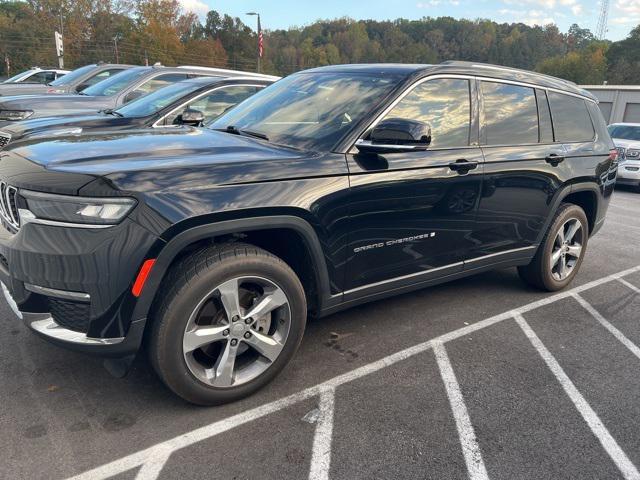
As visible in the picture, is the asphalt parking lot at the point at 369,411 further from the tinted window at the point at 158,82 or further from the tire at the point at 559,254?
the tinted window at the point at 158,82

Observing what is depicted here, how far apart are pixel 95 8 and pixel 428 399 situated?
77493 mm

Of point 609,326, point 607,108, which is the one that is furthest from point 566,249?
point 607,108

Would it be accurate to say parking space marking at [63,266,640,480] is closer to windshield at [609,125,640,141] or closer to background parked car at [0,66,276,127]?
background parked car at [0,66,276,127]

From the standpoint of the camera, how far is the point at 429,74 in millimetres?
3518

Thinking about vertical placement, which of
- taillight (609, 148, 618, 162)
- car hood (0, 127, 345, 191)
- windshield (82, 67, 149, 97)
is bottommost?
taillight (609, 148, 618, 162)

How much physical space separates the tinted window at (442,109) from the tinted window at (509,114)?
0.21 m

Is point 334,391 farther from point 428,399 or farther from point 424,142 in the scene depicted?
point 424,142

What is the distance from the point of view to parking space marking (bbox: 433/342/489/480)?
7.93 ft

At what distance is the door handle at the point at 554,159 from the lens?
13.7ft

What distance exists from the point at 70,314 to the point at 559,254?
13.1 feet

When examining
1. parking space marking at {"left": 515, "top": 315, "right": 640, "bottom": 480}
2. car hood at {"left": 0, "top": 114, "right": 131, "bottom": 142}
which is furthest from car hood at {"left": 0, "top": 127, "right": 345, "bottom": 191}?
car hood at {"left": 0, "top": 114, "right": 131, "bottom": 142}

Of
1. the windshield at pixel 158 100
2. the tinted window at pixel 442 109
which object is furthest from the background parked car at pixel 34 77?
Answer: the tinted window at pixel 442 109

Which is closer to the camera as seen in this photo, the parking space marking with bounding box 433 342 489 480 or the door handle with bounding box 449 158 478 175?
the parking space marking with bounding box 433 342 489 480

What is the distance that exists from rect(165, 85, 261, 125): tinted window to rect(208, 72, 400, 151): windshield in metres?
2.22
